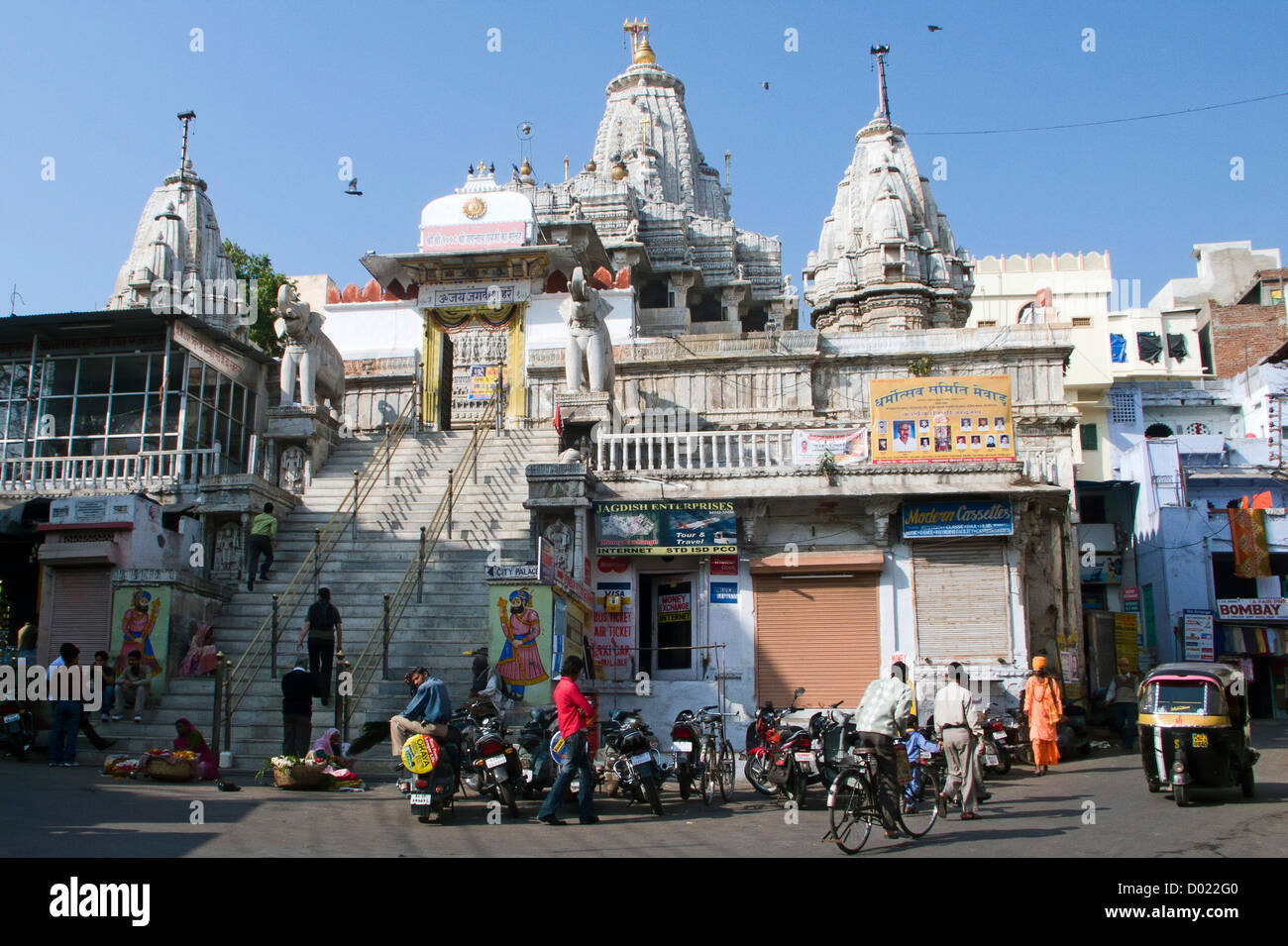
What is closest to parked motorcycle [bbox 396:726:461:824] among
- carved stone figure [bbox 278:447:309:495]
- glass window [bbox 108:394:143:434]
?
carved stone figure [bbox 278:447:309:495]

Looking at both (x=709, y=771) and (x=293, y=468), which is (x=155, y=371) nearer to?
(x=293, y=468)

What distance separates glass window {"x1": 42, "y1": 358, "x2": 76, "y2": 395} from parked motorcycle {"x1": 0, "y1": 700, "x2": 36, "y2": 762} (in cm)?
942

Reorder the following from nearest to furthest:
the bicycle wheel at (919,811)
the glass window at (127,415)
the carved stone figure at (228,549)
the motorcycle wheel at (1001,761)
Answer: the bicycle wheel at (919,811)
the motorcycle wheel at (1001,761)
the carved stone figure at (228,549)
the glass window at (127,415)

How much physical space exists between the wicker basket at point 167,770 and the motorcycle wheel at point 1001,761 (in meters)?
A: 9.94

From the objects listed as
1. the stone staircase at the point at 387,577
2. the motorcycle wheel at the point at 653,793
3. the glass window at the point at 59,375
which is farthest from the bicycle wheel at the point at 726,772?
the glass window at the point at 59,375

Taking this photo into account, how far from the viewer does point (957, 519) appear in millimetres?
18734

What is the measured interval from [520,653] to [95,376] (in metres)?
12.8

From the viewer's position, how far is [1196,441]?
34.9 m

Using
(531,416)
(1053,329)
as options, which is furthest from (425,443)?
(1053,329)

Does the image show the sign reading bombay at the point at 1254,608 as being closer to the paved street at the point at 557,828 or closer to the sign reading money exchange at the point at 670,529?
the sign reading money exchange at the point at 670,529

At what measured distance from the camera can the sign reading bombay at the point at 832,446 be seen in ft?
62.8

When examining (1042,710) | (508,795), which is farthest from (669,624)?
(508,795)
